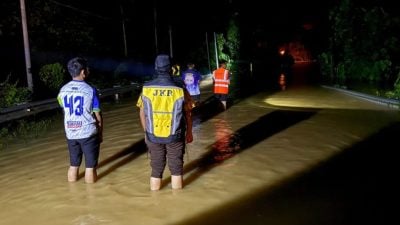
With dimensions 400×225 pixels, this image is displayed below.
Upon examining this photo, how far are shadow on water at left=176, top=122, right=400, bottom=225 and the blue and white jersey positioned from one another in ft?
7.08

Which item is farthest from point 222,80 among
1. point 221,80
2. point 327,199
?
point 327,199

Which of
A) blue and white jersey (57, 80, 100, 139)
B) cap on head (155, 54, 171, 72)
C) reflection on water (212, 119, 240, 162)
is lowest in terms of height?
reflection on water (212, 119, 240, 162)

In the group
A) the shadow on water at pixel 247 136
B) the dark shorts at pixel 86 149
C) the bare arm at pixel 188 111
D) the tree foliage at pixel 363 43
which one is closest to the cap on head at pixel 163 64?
the bare arm at pixel 188 111

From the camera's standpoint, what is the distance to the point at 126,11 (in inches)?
1503

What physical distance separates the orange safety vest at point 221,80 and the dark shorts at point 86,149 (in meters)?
8.57

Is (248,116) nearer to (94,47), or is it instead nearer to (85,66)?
(85,66)

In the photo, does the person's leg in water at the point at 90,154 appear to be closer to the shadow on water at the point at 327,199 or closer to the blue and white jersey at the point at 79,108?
the blue and white jersey at the point at 79,108

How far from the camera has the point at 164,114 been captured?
6129mm

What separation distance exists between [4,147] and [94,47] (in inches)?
804

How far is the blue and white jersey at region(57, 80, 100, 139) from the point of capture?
6.47 m

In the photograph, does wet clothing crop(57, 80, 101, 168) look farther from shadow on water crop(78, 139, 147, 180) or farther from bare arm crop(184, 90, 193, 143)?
bare arm crop(184, 90, 193, 143)

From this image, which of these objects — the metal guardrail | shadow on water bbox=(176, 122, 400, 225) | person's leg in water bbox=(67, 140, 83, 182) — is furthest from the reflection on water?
the metal guardrail

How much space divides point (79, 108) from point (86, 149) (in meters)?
0.64

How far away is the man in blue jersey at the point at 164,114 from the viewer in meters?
6.12
